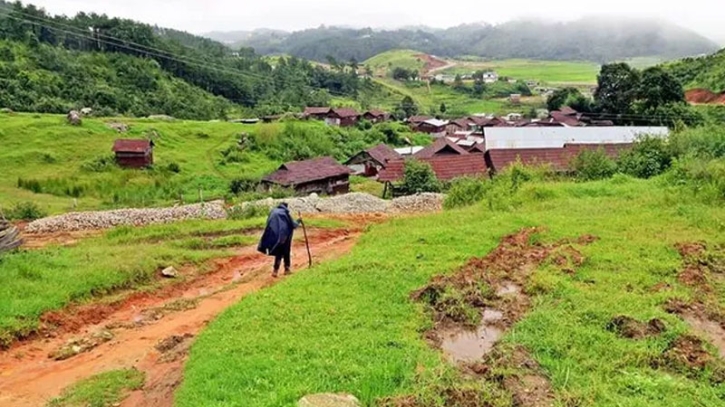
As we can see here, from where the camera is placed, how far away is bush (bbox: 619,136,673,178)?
24391 millimetres

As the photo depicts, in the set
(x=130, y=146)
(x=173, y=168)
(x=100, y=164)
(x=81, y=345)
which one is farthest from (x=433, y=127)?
(x=81, y=345)

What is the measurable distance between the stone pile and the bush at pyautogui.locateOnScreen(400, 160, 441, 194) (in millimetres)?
12147

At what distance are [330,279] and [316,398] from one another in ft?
16.1

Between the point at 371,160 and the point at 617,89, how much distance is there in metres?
30.4

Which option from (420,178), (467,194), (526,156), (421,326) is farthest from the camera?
(526,156)

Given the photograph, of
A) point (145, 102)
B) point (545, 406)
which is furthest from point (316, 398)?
point (145, 102)

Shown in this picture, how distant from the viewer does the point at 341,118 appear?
268 ft

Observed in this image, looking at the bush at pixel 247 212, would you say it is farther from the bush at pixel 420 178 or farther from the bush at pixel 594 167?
the bush at pixel 594 167

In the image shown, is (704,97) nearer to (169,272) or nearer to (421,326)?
(169,272)

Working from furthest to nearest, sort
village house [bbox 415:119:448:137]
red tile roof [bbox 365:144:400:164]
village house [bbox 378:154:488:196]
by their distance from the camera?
1. village house [bbox 415:119:448:137]
2. red tile roof [bbox 365:144:400:164]
3. village house [bbox 378:154:488:196]

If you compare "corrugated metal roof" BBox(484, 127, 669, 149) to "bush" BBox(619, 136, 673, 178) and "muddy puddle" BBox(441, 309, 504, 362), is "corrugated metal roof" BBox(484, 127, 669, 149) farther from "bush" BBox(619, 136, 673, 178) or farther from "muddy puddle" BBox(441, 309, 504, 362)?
"muddy puddle" BBox(441, 309, 504, 362)

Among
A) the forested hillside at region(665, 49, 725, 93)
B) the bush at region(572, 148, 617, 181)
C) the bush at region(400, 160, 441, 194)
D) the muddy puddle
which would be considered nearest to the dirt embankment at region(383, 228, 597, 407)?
the muddy puddle

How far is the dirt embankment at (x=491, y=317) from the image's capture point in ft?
23.7

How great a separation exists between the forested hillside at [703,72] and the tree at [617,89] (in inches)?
386
